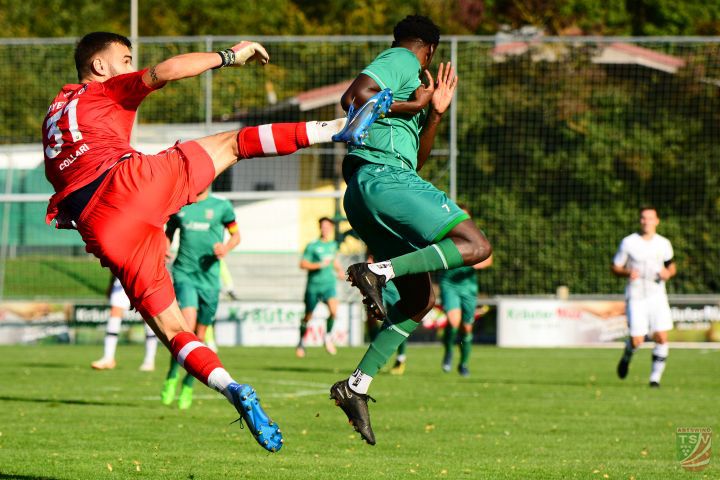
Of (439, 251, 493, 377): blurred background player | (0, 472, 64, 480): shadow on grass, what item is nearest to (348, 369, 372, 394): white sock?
(0, 472, 64, 480): shadow on grass

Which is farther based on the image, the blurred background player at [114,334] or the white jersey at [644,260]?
the blurred background player at [114,334]

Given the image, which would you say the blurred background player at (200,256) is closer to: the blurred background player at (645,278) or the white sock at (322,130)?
the blurred background player at (645,278)

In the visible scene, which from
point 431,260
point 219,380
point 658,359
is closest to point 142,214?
point 219,380

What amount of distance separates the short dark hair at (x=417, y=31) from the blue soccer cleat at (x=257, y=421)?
2604mm

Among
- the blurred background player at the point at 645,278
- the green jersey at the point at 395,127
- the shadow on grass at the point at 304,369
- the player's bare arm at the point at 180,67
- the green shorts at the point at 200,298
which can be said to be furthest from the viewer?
the shadow on grass at the point at 304,369

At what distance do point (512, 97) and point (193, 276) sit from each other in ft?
53.4

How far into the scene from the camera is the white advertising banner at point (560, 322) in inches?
1063

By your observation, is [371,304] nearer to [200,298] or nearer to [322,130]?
[322,130]

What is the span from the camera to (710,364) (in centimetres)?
2153

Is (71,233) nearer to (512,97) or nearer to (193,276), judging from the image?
(512,97)

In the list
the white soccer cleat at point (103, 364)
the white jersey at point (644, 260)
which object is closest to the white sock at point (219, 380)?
the white soccer cleat at point (103, 364)

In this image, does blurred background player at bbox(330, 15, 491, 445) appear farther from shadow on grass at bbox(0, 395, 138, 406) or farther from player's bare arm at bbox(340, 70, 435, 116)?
shadow on grass at bbox(0, 395, 138, 406)

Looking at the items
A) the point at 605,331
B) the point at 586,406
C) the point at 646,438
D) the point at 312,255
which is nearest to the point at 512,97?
the point at 605,331

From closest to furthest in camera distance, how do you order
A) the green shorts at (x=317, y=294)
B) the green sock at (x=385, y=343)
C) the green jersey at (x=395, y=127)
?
the green jersey at (x=395, y=127) → the green sock at (x=385, y=343) → the green shorts at (x=317, y=294)
